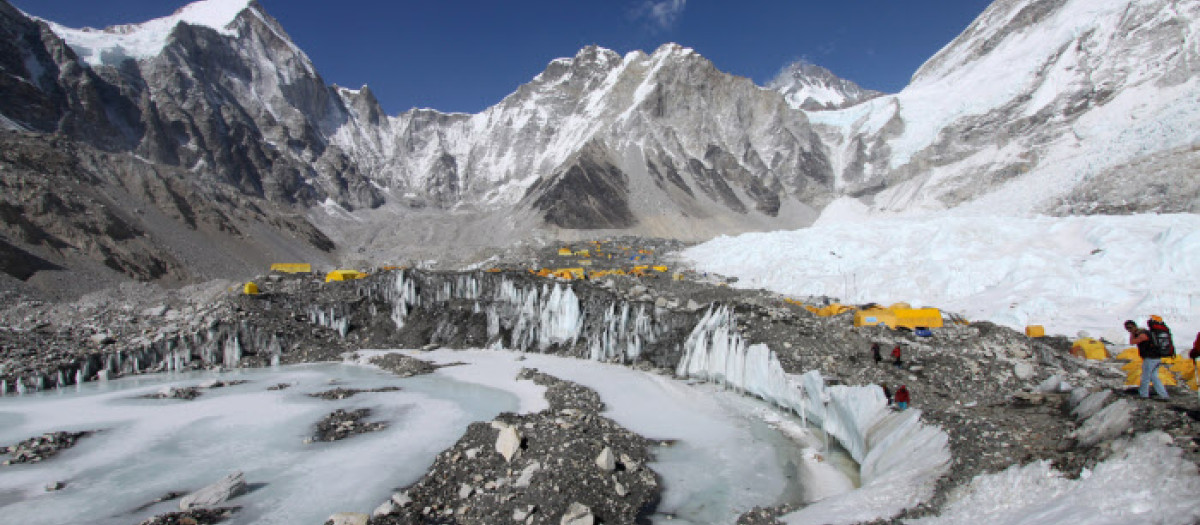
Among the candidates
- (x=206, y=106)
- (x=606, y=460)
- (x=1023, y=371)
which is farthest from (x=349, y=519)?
(x=206, y=106)

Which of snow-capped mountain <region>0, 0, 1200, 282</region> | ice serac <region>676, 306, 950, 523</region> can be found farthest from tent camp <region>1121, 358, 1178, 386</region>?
snow-capped mountain <region>0, 0, 1200, 282</region>

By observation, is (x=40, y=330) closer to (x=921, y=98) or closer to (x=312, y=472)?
(x=312, y=472)

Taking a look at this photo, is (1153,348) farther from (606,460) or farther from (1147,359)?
(606,460)

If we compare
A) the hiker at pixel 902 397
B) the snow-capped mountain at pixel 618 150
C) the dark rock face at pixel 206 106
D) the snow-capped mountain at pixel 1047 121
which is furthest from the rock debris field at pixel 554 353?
the dark rock face at pixel 206 106

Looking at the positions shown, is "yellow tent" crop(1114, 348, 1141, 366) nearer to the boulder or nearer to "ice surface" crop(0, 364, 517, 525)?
the boulder

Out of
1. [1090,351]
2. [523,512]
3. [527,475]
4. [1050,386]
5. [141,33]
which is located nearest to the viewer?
[523,512]

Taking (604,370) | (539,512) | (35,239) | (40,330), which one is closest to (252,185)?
(35,239)
